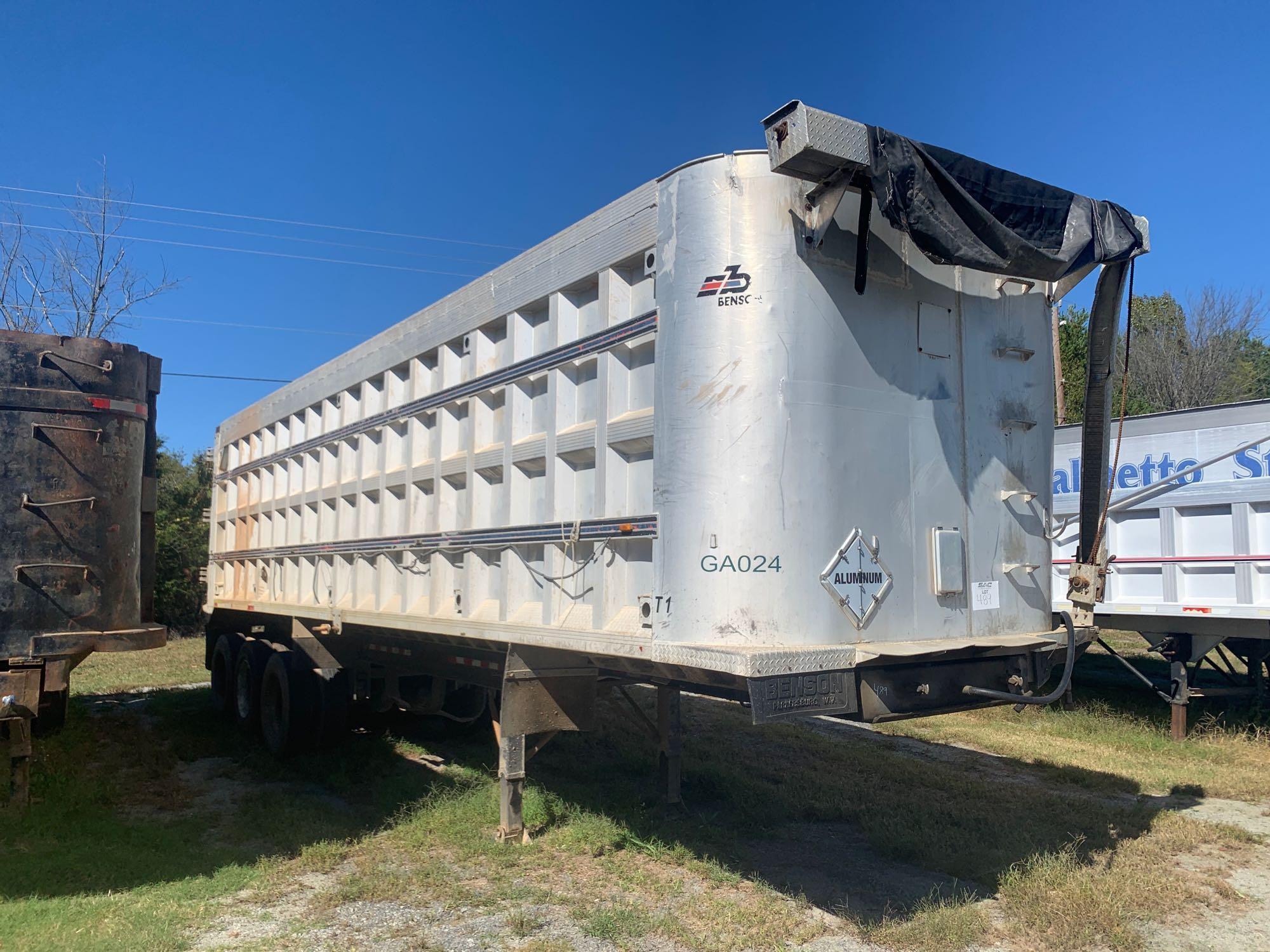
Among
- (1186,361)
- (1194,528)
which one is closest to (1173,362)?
(1186,361)

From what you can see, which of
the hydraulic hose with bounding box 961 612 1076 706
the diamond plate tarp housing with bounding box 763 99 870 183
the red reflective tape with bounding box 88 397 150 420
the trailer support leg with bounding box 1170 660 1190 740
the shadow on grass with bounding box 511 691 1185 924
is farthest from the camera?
the trailer support leg with bounding box 1170 660 1190 740

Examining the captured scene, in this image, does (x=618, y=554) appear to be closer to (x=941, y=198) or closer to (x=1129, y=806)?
(x=941, y=198)

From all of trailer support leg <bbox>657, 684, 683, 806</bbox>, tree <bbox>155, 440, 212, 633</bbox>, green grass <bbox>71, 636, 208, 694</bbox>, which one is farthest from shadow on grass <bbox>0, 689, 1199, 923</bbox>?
tree <bbox>155, 440, 212, 633</bbox>

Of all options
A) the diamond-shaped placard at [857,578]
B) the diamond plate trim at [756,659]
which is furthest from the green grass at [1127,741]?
the diamond plate trim at [756,659]

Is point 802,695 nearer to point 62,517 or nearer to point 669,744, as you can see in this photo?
point 669,744

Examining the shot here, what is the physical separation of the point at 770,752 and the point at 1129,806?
2880 mm

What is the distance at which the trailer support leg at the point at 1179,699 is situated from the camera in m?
9.47

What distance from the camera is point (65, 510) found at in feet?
16.8

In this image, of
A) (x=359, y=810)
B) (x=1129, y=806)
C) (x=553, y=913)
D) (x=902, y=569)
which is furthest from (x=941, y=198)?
(x=359, y=810)

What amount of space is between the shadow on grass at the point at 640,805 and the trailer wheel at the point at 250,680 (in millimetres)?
241

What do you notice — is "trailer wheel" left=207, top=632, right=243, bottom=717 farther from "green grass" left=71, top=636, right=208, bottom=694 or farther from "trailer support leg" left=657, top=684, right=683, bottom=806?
"trailer support leg" left=657, top=684, right=683, bottom=806

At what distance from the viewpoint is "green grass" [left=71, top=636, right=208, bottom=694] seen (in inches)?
524

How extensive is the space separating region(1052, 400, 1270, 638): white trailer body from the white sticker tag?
3.91 m

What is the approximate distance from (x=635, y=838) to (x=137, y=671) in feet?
39.0
